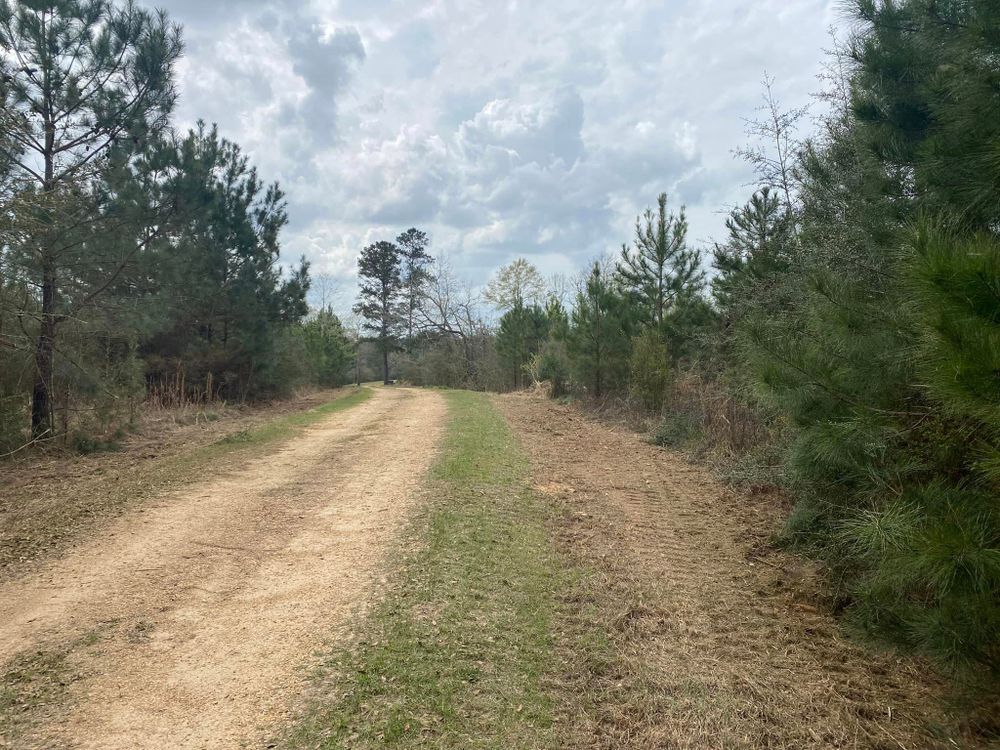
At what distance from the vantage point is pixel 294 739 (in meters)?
2.70

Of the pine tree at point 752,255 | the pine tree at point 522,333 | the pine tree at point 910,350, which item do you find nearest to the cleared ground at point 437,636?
the pine tree at point 910,350

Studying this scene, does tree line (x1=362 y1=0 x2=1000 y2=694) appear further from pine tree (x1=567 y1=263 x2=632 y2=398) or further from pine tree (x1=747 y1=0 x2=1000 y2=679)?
pine tree (x1=567 y1=263 x2=632 y2=398)

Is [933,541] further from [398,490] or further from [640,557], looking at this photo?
[398,490]

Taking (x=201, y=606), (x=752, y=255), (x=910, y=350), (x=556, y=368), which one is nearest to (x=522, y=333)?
(x=556, y=368)

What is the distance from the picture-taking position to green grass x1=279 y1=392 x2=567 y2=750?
109 inches

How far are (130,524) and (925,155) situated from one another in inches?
287

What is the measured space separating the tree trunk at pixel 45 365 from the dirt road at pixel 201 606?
469 centimetres

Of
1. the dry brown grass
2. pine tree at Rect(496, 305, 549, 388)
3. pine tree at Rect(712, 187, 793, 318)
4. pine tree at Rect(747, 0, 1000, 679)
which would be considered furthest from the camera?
pine tree at Rect(496, 305, 549, 388)

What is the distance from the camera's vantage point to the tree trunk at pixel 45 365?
9.71 meters

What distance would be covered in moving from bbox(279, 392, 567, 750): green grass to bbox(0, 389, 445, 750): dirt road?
0.29m

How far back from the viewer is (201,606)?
4043 mm

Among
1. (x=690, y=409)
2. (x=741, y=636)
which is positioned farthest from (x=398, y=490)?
(x=690, y=409)

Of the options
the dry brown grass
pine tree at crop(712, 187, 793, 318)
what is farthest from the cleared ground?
pine tree at crop(712, 187, 793, 318)

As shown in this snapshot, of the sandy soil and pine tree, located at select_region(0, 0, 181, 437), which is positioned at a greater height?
pine tree, located at select_region(0, 0, 181, 437)
